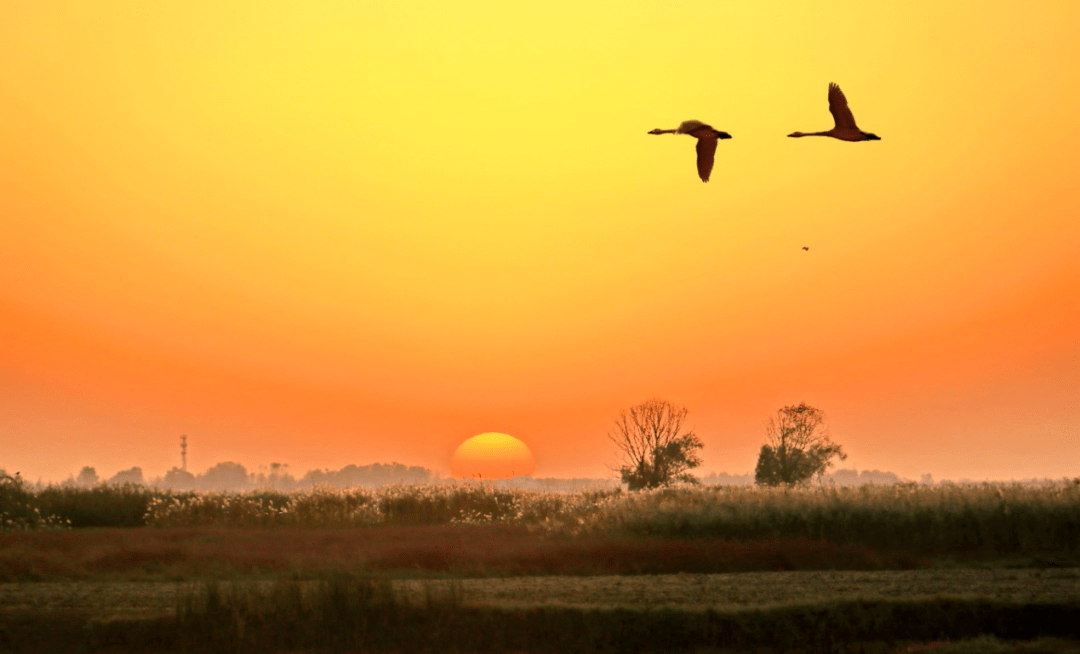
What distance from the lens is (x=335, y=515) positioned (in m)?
40.1

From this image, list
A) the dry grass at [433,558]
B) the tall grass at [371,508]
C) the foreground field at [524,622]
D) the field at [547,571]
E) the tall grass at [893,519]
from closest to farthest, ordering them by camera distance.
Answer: the foreground field at [524,622]
the field at [547,571]
the dry grass at [433,558]
the tall grass at [893,519]
the tall grass at [371,508]

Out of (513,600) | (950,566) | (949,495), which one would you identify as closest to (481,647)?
(513,600)

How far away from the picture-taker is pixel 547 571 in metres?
24.1

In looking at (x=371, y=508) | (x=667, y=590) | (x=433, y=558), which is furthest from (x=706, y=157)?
(x=371, y=508)

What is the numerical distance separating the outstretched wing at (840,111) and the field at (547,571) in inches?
287

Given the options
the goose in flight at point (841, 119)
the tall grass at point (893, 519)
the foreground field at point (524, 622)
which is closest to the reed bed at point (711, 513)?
the tall grass at point (893, 519)

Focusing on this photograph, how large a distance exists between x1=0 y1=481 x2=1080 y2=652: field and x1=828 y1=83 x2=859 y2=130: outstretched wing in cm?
729

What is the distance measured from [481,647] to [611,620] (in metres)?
2.02

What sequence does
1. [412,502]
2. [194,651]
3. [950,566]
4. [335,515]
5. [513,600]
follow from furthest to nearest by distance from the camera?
[412,502]
[335,515]
[950,566]
[513,600]
[194,651]

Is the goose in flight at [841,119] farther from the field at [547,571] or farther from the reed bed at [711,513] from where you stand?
the reed bed at [711,513]

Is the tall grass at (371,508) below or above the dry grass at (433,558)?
above

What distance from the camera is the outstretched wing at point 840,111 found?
14.6m

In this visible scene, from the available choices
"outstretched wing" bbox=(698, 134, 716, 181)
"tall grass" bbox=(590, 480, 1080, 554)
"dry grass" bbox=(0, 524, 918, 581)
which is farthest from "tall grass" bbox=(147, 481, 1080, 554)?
"outstretched wing" bbox=(698, 134, 716, 181)

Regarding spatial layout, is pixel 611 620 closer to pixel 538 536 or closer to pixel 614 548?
pixel 614 548
